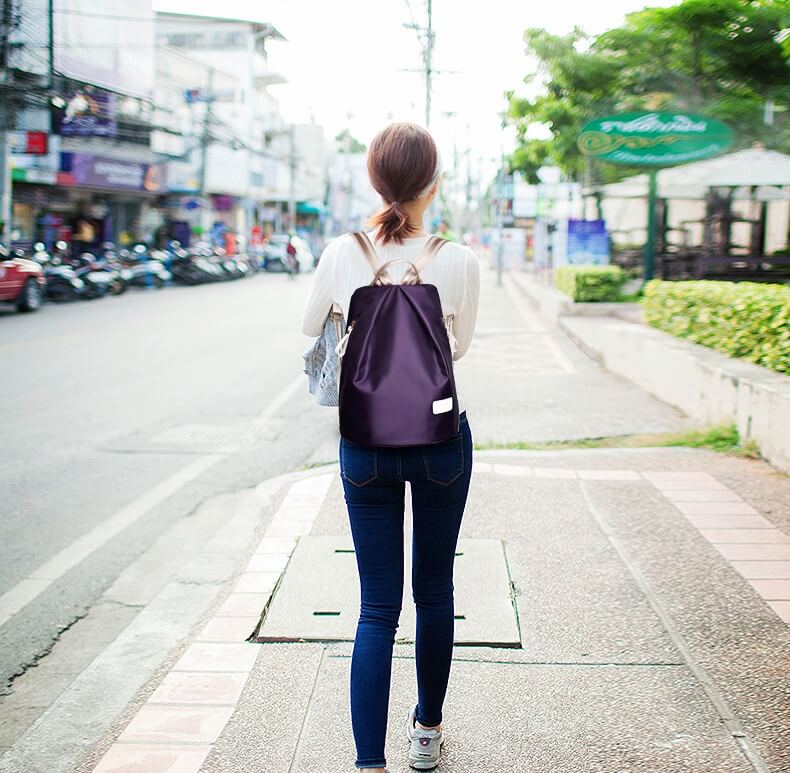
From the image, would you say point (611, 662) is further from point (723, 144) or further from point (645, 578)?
point (723, 144)

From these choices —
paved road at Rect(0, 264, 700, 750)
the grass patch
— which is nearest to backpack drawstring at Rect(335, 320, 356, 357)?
paved road at Rect(0, 264, 700, 750)

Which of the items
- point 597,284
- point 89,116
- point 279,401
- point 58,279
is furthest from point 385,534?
point 89,116

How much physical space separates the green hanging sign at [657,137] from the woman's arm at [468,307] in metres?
12.9

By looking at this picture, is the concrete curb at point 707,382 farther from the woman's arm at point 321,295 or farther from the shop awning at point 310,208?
the shop awning at point 310,208

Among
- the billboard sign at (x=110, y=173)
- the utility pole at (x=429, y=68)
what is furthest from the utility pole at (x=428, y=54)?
the billboard sign at (x=110, y=173)

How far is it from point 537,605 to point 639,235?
28.5 m

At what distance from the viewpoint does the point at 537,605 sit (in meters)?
3.83

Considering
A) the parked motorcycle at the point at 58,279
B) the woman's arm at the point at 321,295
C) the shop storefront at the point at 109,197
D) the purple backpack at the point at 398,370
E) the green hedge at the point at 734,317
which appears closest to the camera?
the purple backpack at the point at 398,370

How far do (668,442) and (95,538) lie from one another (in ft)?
13.5

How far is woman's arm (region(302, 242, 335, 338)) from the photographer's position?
2424 mm

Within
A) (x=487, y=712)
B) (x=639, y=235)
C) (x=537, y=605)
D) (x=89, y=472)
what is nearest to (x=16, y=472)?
(x=89, y=472)

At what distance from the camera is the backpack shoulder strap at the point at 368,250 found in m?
2.37

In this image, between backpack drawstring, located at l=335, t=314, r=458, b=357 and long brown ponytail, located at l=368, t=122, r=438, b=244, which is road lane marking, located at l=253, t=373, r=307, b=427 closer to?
backpack drawstring, located at l=335, t=314, r=458, b=357

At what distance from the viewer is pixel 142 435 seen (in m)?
7.80
